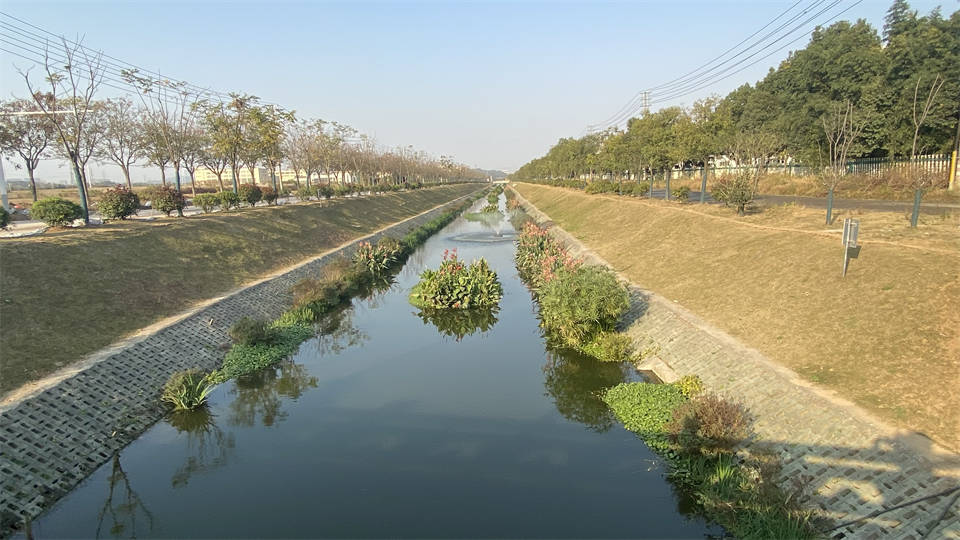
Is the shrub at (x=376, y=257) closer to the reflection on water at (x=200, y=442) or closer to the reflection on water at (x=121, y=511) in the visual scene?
the reflection on water at (x=200, y=442)

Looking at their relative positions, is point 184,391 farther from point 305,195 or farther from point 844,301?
point 305,195

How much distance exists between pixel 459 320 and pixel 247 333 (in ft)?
26.0

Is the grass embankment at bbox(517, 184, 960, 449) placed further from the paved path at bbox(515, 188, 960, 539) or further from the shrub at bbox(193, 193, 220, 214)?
the shrub at bbox(193, 193, 220, 214)

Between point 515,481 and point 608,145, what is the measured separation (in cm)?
5362

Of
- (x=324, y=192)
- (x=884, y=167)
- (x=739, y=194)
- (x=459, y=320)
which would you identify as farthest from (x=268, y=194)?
(x=884, y=167)

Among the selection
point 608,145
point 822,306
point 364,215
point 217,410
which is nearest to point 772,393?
point 822,306

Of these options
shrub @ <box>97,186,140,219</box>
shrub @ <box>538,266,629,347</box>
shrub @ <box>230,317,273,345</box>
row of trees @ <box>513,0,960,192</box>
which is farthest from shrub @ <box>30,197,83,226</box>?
row of trees @ <box>513,0,960,192</box>

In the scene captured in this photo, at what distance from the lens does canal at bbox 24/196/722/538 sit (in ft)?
25.3

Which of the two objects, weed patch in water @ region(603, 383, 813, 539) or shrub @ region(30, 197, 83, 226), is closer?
weed patch in water @ region(603, 383, 813, 539)

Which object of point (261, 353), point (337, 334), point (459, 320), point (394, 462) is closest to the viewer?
point (394, 462)

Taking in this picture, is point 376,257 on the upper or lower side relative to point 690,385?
upper

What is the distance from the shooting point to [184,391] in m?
11.5

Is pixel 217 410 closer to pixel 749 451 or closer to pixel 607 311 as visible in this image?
pixel 607 311

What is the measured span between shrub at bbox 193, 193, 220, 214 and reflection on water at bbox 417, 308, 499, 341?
16.3 metres
